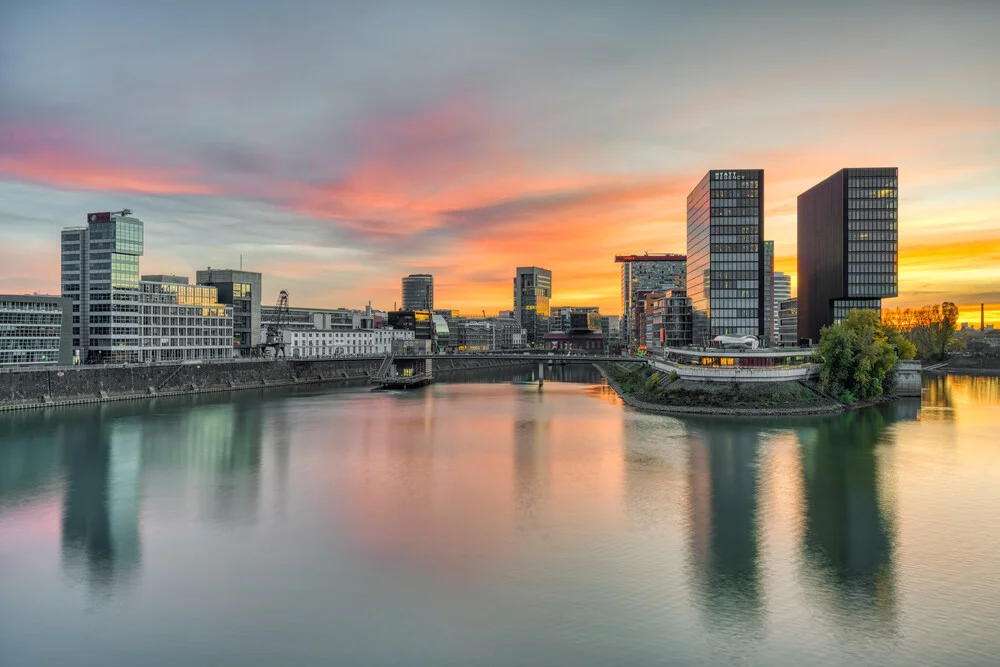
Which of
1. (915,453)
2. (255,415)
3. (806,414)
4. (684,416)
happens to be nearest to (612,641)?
(915,453)

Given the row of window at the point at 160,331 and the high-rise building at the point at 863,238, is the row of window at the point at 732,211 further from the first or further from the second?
the row of window at the point at 160,331

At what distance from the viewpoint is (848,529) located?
117ft

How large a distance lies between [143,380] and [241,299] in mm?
69892

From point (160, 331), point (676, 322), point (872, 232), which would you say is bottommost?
point (160, 331)

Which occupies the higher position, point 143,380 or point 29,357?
point 29,357

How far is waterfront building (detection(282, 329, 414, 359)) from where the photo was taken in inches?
6656

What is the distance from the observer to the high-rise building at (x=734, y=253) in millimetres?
134750

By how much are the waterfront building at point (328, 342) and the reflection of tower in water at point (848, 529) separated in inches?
4959

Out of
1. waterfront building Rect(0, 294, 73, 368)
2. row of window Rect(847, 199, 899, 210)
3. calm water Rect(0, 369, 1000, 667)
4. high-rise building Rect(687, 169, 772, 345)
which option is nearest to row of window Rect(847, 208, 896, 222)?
row of window Rect(847, 199, 899, 210)

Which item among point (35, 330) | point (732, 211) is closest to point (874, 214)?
point (732, 211)

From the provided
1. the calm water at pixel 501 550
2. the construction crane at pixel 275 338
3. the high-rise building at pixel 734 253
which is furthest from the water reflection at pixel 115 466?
the high-rise building at pixel 734 253

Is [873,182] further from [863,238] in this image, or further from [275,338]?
[275,338]

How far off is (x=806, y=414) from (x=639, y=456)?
33.3m

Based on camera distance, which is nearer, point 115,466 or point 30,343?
point 115,466
